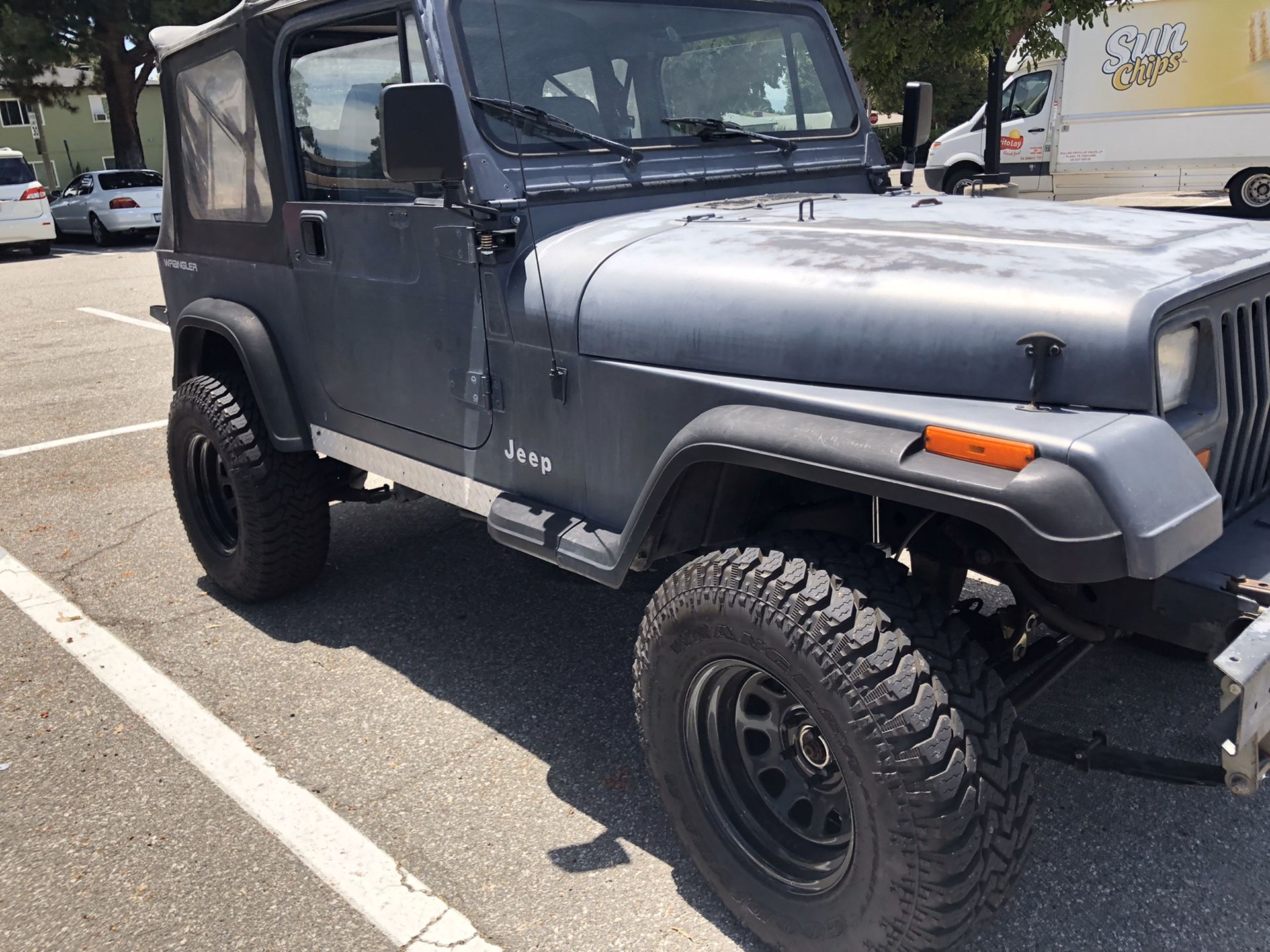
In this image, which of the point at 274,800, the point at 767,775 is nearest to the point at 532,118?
the point at 767,775

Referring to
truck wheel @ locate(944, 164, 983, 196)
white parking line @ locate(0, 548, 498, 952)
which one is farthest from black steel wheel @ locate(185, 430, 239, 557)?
truck wheel @ locate(944, 164, 983, 196)

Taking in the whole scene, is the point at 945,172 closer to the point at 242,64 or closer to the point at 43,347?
the point at 43,347

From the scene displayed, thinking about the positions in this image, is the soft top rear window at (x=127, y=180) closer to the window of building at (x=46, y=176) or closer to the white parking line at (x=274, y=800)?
the white parking line at (x=274, y=800)

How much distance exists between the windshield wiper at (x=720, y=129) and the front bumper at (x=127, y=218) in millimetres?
18023

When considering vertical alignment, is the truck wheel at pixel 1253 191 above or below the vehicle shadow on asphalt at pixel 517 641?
above

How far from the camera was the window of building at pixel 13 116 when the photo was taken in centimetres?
4112

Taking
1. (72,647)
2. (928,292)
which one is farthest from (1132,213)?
(72,647)

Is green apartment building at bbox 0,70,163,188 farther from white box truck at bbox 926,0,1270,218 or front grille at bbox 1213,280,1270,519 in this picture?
front grille at bbox 1213,280,1270,519

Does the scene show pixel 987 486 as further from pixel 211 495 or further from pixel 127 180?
pixel 127 180

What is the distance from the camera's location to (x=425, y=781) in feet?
9.86

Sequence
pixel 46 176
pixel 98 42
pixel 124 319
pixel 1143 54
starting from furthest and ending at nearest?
pixel 46 176 < pixel 98 42 < pixel 1143 54 < pixel 124 319

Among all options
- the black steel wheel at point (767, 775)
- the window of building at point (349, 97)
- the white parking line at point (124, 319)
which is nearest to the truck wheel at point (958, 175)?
the white parking line at point (124, 319)

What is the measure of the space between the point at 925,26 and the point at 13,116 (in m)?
44.3

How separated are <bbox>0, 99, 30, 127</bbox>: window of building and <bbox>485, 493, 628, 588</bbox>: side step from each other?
152 feet
